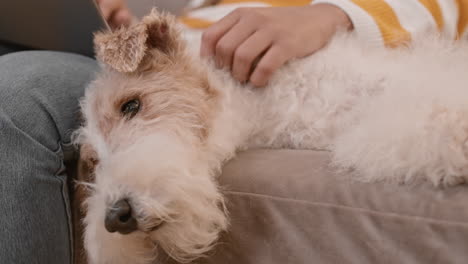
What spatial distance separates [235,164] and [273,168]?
155mm

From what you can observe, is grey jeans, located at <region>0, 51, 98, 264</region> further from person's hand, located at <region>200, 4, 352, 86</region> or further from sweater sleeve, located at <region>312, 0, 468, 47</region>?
sweater sleeve, located at <region>312, 0, 468, 47</region>

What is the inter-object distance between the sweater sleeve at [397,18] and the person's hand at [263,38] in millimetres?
98

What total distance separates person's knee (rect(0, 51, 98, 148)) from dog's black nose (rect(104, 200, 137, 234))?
14.1 inches

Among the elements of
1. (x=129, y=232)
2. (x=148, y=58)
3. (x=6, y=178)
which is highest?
(x=148, y=58)

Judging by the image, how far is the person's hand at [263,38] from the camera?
4.59 feet

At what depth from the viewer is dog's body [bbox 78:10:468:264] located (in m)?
1.04

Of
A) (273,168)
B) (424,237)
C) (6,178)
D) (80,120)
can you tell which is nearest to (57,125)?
(80,120)

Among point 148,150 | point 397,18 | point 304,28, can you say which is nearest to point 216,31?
point 304,28

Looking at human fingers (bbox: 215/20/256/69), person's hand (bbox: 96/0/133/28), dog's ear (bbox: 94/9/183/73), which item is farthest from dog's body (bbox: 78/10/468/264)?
person's hand (bbox: 96/0/133/28)

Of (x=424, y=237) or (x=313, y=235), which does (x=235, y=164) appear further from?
(x=424, y=237)

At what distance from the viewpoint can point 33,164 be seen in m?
1.11

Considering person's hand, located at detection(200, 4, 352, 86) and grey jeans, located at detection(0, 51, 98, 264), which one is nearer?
grey jeans, located at detection(0, 51, 98, 264)

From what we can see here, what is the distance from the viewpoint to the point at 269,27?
1.43 meters

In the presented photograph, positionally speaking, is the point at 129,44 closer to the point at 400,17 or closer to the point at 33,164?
the point at 33,164
